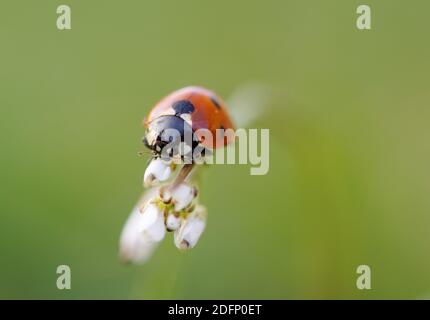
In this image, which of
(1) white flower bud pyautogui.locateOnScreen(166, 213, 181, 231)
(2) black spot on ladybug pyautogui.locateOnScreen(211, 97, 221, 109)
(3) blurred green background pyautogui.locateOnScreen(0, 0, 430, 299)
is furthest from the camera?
(3) blurred green background pyautogui.locateOnScreen(0, 0, 430, 299)

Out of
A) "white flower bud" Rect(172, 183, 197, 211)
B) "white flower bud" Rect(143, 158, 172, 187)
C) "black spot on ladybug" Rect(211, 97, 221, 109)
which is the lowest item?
"white flower bud" Rect(172, 183, 197, 211)

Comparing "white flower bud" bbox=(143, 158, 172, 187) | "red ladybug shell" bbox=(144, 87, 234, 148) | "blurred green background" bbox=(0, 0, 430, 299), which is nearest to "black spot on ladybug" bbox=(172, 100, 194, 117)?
"red ladybug shell" bbox=(144, 87, 234, 148)

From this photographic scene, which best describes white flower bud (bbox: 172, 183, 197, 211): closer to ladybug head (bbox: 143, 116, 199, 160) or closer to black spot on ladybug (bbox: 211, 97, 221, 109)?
ladybug head (bbox: 143, 116, 199, 160)

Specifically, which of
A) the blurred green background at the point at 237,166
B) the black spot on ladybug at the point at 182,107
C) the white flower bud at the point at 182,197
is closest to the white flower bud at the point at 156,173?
the white flower bud at the point at 182,197

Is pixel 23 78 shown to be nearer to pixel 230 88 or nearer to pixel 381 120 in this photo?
pixel 230 88

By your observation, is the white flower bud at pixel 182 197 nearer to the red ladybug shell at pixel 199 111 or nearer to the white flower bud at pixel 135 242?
the white flower bud at pixel 135 242

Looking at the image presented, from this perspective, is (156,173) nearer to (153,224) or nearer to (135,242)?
(153,224)

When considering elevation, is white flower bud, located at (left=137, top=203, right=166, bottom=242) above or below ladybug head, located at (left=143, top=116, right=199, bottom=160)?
below
